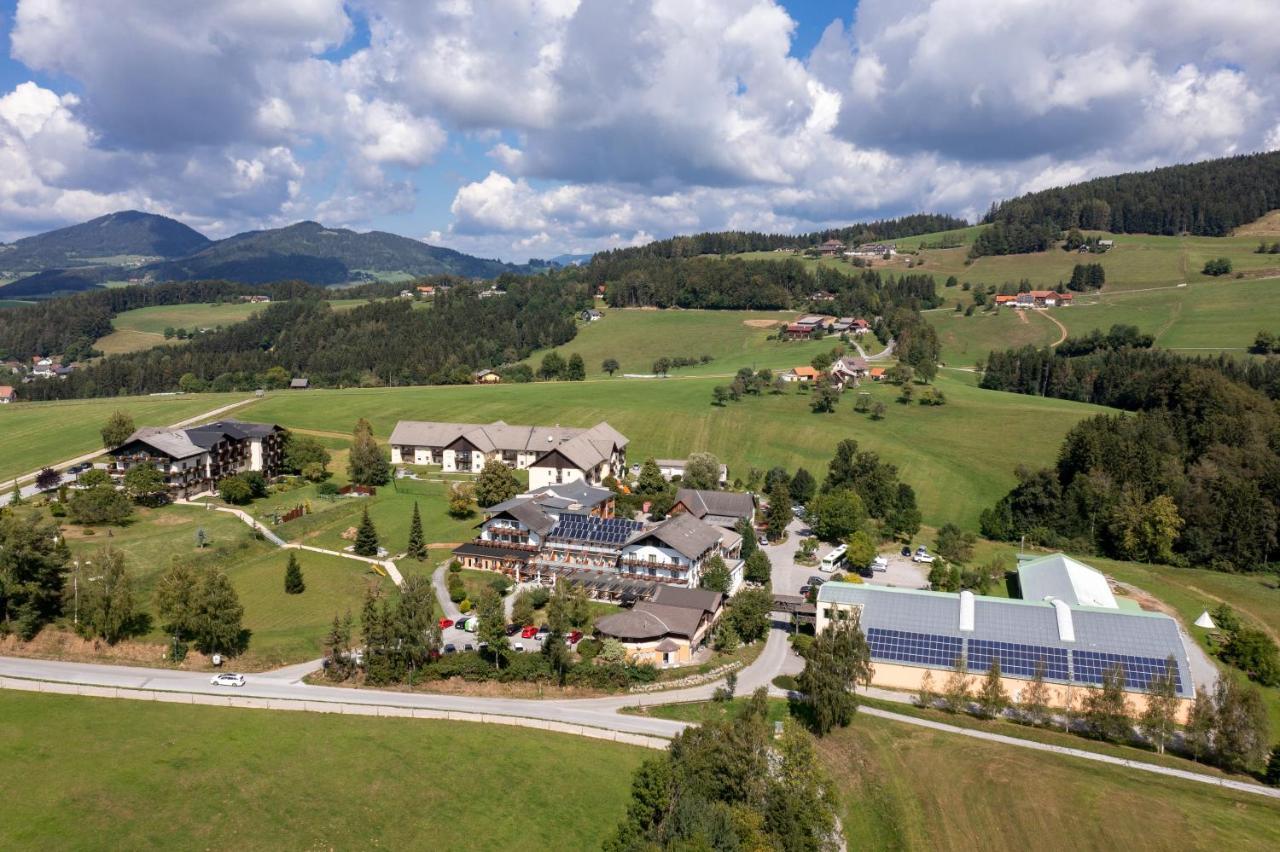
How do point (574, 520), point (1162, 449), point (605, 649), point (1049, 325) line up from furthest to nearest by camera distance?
point (1049, 325) → point (1162, 449) → point (574, 520) → point (605, 649)

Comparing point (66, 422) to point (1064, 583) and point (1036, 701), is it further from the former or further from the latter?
point (1064, 583)

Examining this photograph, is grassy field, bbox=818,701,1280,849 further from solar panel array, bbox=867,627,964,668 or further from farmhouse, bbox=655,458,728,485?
farmhouse, bbox=655,458,728,485

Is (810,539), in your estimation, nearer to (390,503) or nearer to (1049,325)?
(390,503)

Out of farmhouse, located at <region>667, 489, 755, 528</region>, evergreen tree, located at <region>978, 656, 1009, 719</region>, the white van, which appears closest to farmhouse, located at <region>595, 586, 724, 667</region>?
the white van

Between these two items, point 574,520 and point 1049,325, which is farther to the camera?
point 1049,325

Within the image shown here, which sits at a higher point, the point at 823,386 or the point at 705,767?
the point at 823,386

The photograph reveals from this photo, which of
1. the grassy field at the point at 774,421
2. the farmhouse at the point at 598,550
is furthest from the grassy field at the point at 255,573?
the grassy field at the point at 774,421

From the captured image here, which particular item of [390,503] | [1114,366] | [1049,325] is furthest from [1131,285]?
[390,503]
